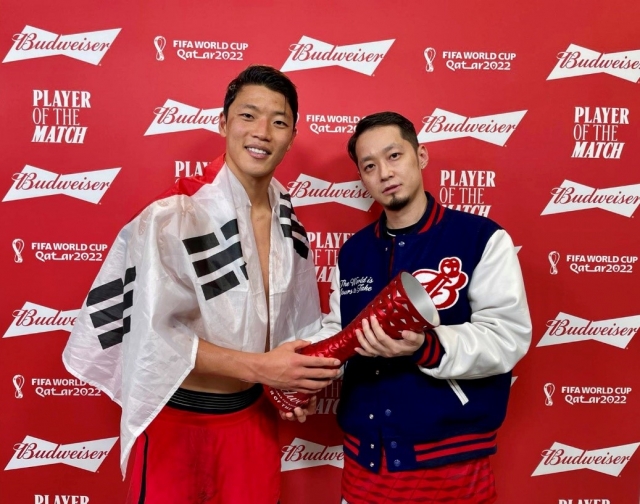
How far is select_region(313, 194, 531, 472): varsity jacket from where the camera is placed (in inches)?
40.4

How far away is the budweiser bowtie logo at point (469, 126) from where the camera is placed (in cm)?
156

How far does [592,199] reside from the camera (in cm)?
160

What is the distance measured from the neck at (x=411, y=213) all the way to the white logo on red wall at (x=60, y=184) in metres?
0.96

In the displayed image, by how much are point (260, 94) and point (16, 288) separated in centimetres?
108

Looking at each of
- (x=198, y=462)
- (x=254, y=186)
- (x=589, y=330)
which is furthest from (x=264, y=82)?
(x=589, y=330)

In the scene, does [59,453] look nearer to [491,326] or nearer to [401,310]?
[401,310]

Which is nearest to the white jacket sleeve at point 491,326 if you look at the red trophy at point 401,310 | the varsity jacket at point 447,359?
the varsity jacket at point 447,359

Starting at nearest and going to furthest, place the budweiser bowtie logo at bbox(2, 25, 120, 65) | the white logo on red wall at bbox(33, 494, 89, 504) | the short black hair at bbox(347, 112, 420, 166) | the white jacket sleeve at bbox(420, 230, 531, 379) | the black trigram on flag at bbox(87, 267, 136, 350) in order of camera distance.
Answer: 1. the white jacket sleeve at bbox(420, 230, 531, 379)
2. the black trigram on flag at bbox(87, 267, 136, 350)
3. the short black hair at bbox(347, 112, 420, 166)
4. the budweiser bowtie logo at bbox(2, 25, 120, 65)
5. the white logo on red wall at bbox(33, 494, 89, 504)

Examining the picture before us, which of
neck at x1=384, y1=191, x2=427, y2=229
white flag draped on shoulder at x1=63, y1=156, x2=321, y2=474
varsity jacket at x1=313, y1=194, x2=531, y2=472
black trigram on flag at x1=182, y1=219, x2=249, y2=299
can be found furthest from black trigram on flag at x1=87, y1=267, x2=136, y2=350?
neck at x1=384, y1=191, x2=427, y2=229

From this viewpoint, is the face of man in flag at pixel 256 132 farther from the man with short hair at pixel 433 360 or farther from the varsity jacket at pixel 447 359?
the varsity jacket at pixel 447 359

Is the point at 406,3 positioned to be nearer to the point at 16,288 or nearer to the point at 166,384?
the point at 166,384

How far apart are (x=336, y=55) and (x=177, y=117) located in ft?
1.91

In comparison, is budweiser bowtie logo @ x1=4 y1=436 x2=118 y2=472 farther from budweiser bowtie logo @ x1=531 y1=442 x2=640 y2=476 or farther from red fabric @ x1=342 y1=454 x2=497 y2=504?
budweiser bowtie logo @ x1=531 y1=442 x2=640 y2=476

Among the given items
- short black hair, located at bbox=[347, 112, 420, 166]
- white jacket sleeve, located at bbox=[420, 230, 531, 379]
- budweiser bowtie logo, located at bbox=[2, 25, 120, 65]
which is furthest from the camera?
budweiser bowtie logo, located at bbox=[2, 25, 120, 65]
